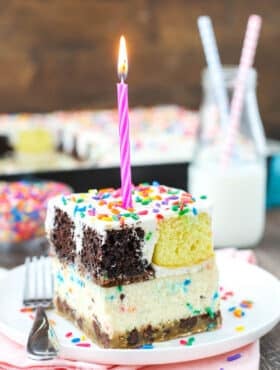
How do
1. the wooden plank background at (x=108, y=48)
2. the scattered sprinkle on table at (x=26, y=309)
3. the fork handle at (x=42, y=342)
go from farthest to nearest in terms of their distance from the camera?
the wooden plank background at (x=108, y=48) → the scattered sprinkle on table at (x=26, y=309) → the fork handle at (x=42, y=342)

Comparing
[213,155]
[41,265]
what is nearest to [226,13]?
[213,155]

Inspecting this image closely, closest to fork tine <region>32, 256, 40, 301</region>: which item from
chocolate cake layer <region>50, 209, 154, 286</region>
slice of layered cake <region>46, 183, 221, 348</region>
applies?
slice of layered cake <region>46, 183, 221, 348</region>

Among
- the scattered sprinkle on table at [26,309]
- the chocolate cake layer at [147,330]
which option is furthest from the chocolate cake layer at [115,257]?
the scattered sprinkle on table at [26,309]

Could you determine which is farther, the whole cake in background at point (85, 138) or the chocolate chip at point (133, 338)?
the whole cake in background at point (85, 138)

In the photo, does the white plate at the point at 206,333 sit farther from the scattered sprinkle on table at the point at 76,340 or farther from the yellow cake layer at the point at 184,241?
the yellow cake layer at the point at 184,241

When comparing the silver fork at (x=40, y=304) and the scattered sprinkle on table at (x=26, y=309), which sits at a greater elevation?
the silver fork at (x=40, y=304)

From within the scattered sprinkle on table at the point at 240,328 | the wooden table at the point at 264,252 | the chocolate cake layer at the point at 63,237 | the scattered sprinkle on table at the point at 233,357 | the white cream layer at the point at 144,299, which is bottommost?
the wooden table at the point at 264,252

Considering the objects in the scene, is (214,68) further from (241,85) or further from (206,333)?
(206,333)

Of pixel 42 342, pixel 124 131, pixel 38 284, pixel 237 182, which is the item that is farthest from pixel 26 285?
pixel 237 182
